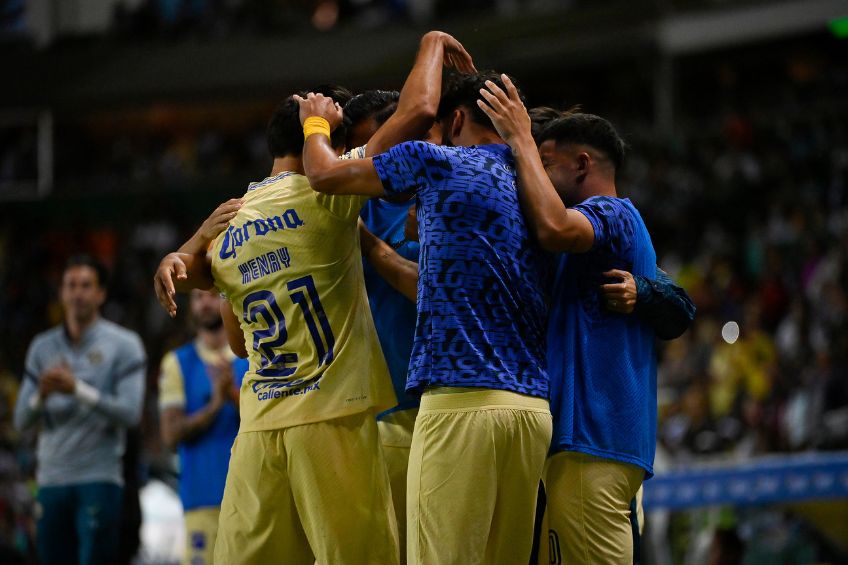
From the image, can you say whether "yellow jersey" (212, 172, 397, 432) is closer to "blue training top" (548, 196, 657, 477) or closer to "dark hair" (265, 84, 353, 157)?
"dark hair" (265, 84, 353, 157)

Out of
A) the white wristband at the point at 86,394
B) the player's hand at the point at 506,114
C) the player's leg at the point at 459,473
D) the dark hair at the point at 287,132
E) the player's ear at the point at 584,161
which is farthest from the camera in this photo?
the white wristband at the point at 86,394

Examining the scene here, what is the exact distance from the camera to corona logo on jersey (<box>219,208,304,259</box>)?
4859mm

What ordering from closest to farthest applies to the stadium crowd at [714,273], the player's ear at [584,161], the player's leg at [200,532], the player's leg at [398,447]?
the player's ear at [584,161], the player's leg at [398,447], the player's leg at [200,532], the stadium crowd at [714,273]

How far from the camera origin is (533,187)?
446 centimetres

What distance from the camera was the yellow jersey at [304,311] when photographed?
4.80 meters

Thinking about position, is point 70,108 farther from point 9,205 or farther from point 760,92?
point 760,92

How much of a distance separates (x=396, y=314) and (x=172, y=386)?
10.0ft

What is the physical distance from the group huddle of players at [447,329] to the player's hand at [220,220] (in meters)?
0.01

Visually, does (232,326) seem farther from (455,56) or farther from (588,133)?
(588,133)

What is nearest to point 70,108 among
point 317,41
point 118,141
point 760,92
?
point 118,141

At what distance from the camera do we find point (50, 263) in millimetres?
24406

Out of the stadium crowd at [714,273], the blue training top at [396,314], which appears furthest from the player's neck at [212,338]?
the blue training top at [396,314]

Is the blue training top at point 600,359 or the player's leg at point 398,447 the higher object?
the blue training top at point 600,359

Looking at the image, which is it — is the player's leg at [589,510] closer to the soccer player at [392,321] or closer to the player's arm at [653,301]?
the player's arm at [653,301]
